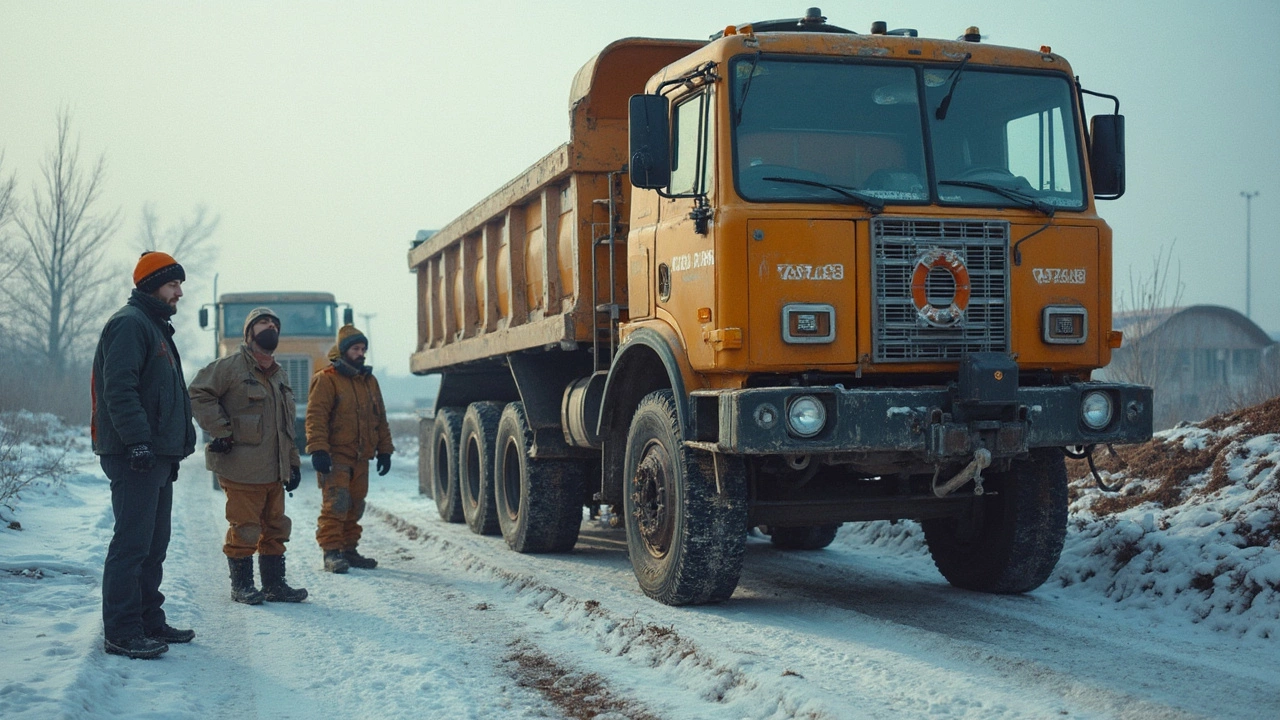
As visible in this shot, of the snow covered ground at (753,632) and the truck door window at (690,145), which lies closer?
the snow covered ground at (753,632)

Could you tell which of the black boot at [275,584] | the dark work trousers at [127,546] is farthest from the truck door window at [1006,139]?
the black boot at [275,584]

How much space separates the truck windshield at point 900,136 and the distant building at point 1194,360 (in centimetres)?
712

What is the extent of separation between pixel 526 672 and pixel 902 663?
5.54ft

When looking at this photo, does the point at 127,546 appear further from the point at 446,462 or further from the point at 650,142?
the point at 446,462

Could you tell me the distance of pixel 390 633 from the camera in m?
6.33

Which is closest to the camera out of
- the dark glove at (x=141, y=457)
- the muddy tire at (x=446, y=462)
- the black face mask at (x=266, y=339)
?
the dark glove at (x=141, y=457)

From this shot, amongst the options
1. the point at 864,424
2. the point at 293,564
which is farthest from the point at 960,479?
the point at 293,564

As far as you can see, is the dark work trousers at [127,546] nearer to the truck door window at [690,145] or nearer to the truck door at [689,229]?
the truck door at [689,229]

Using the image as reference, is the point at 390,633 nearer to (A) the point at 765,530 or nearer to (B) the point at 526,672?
(B) the point at 526,672

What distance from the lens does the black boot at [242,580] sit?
723 centimetres

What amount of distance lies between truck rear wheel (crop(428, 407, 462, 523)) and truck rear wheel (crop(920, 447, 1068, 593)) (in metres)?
6.31

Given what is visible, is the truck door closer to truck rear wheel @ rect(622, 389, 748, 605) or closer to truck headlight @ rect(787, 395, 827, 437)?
truck rear wheel @ rect(622, 389, 748, 605)

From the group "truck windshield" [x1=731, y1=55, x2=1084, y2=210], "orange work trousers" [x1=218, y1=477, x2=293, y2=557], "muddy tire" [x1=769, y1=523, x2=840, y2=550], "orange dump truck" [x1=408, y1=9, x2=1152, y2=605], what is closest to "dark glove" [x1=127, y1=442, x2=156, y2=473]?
"orange work trousers" [x1=218, y1=477, x2=293, y2=557]

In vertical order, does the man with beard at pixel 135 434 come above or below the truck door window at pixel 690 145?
below
